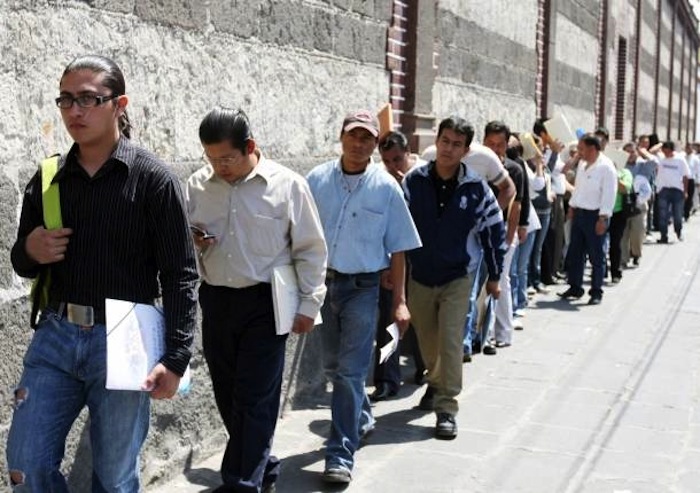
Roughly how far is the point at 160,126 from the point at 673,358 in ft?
17.0

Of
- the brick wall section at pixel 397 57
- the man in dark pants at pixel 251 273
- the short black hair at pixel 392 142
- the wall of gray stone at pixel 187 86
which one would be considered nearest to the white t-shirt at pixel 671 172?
the brick wall section at pixel 397 57

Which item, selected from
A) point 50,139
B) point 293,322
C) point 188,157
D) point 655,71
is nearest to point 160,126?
point 188,157

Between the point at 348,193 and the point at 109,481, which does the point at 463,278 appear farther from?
the point at 109,481

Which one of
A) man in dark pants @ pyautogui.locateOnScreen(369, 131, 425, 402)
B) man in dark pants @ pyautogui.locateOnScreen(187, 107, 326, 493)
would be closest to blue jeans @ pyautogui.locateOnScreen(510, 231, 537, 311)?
man in dark pants @ pyautogui.locateOnScreen(369, 131, 425, 402)

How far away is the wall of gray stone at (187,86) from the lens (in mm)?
4184

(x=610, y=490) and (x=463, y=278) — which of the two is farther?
(x=463, y=278)

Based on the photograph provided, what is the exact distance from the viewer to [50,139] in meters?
4.36

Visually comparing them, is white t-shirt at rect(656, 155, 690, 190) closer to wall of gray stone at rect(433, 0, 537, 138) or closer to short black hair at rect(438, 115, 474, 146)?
wall of gray stone at rect(433, 0, 537, 138)

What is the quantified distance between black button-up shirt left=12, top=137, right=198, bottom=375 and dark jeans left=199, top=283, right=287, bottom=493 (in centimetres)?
109

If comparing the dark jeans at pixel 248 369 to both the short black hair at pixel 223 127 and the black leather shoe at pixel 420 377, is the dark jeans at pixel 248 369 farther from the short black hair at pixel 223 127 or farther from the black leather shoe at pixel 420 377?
the black leather shoe at pixel 420 377

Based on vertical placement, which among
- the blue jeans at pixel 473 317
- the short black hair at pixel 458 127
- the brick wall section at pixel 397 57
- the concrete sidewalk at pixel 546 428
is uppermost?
the brick wall section at pixel 397 57

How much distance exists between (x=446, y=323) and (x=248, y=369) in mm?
1890

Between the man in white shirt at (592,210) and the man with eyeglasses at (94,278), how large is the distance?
8.38m

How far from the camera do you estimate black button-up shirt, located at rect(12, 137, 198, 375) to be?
3.35 m
